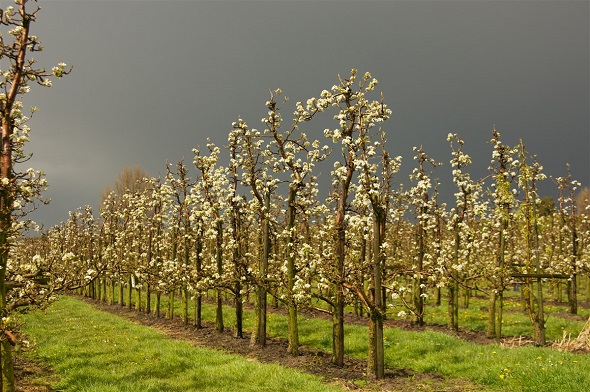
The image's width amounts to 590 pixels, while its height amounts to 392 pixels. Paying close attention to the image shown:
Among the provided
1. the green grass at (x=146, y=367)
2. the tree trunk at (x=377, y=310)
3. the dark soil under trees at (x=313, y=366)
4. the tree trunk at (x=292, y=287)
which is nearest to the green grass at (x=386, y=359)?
the green grass at (x=146, y=367)

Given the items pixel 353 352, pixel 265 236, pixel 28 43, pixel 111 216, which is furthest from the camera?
pixel 111 216

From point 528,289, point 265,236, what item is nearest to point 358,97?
point 265,236

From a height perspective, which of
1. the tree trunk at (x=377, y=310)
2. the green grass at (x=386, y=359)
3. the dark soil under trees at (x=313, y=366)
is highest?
the tree trunk at (x=377, y=310)

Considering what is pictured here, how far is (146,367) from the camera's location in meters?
15.3

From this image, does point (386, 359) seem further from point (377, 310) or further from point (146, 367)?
point (146, 367)

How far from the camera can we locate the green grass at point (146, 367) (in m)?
13.1

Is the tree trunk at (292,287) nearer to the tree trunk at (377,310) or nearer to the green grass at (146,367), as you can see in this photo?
the green grass at (146,367)

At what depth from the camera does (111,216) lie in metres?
44.3

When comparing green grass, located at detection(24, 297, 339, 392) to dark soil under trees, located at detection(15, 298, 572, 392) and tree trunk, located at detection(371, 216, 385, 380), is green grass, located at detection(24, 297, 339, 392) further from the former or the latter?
tree trunk, located at detection(371, 216, 385, 380)

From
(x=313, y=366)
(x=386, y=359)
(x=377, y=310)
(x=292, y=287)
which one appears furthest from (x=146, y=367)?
(x=386, y=359)

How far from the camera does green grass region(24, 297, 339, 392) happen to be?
514 inches

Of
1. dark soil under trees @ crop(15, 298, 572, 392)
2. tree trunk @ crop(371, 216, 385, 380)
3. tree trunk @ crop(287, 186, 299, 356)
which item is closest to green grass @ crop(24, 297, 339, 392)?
dark soil under trees @ crop(15, 298, 572, 392)

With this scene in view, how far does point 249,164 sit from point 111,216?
96.5 ft

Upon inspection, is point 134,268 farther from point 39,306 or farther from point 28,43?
point 28,43
